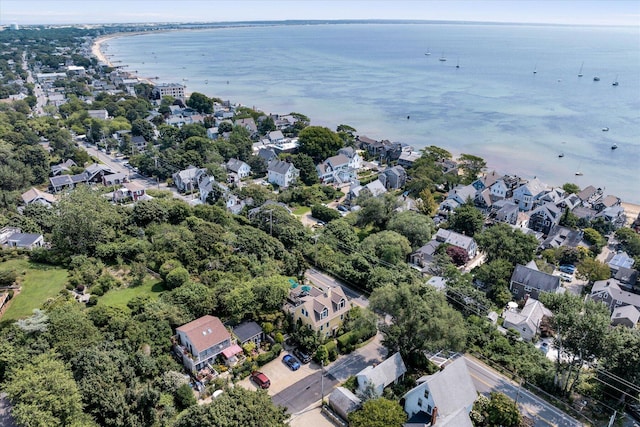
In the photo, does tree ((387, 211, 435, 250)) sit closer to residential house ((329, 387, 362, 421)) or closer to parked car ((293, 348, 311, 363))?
parked car ((293, 348, 311, 363))

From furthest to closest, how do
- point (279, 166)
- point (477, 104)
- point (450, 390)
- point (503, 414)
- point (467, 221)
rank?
1. point (477, 104)
2. point (279, 166)
3. point (467, 221)
4. point (450, 390)
5. point (503, 414)

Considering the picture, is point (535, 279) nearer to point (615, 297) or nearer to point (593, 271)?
point (615, 297)

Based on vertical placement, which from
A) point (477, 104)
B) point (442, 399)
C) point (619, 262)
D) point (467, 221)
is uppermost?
point (477, 104)

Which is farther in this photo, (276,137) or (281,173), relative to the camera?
(276,137)

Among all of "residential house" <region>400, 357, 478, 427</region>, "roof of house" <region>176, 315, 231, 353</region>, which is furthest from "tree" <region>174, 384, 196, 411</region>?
"residential house" <region>400, 357, 478, 427</region>

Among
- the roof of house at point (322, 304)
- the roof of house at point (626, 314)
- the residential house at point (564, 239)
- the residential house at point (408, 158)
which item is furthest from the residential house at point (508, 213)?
the roof of house at point (322, 304)

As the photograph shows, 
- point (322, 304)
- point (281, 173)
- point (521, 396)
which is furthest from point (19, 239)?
point (521, 396)
